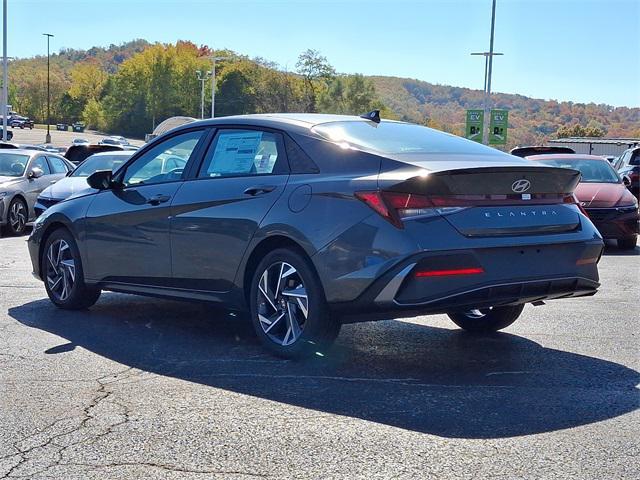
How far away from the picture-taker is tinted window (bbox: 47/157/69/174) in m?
16.5

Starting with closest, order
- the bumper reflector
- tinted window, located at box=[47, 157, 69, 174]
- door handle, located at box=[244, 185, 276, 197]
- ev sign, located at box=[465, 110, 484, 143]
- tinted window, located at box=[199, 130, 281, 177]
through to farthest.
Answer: the bumper reflector < door handle, located at box=[244, 185, 276, 197] < tinted window, located at box=[199, 130, 281, 177] < tinted window, located at box=[47, 157, 69, 174] < ev sign, located at box=[465, 110, 484, 143]

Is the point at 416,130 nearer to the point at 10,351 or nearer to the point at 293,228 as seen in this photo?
the point at 293,228

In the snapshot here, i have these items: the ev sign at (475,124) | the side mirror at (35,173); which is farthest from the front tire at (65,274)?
the ev sign at (475,124)

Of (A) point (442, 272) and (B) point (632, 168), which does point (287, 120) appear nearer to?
(A) point (442, 272)

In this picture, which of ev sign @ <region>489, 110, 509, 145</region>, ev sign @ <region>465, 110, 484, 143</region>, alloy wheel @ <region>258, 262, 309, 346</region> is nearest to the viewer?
alloy wheel @ <region>258, 262, 309, 346</region>

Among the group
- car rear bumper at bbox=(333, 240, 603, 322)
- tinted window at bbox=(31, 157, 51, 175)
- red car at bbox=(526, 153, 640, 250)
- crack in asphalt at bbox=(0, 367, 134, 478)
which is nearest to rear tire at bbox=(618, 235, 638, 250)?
red car at bbox=(526, 153, 640, 250)

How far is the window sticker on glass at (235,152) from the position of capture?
6133 mm

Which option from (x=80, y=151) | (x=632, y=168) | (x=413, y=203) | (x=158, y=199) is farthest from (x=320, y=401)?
(x=80, y=151)

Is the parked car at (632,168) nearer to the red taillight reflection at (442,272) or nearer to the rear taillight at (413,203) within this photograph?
the rear taillight at (413,203)

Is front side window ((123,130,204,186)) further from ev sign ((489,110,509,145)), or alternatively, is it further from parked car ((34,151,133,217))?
ev sign ((489,110,509,145))

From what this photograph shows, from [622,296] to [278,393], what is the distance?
4.97 m

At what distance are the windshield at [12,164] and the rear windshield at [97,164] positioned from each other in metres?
1.15

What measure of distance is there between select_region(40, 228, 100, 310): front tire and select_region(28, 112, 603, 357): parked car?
18.1 inches

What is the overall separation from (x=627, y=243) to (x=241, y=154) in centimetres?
880
